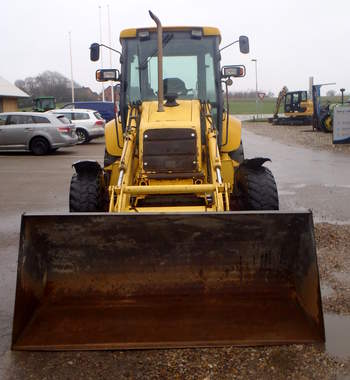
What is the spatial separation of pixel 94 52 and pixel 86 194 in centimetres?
199

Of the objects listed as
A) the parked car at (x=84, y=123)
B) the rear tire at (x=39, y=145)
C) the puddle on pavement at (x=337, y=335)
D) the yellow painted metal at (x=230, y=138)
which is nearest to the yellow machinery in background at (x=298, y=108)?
the parked car at (x=84, y=123)

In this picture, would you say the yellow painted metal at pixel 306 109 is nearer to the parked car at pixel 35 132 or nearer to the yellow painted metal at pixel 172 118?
the parked car at pixel 35 132

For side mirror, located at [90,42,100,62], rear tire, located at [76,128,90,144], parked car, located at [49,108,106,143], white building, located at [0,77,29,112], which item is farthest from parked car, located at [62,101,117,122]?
side mirror, located at [90,42,100,62]

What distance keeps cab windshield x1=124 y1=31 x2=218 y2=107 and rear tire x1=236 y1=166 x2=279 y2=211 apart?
127cm

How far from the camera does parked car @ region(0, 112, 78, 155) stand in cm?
1934

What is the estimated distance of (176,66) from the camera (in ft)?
22.3

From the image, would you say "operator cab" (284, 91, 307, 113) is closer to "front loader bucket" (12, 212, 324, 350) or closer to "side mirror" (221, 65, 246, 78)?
"side mirror" (221, 65, 246, 78)

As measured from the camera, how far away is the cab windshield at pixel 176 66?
22.4 feet

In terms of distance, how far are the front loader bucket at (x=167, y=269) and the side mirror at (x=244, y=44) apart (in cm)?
326

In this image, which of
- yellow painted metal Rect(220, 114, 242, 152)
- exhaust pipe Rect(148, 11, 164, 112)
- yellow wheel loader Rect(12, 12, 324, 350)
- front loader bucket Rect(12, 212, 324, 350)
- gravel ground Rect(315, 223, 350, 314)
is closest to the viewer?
yellow wheel loader Rect(12, 12, 324, 350)

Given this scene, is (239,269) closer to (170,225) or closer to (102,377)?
(170,225)

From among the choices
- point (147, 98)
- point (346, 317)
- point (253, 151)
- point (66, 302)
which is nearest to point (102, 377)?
point (66, 302)

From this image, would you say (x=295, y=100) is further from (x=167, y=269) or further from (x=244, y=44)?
(x=167, y=269)

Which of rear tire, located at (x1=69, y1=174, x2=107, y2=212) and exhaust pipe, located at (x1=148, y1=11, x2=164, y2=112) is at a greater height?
exhaust pipe, located at (x1=148, y1=11, x2=164, y2=112)
